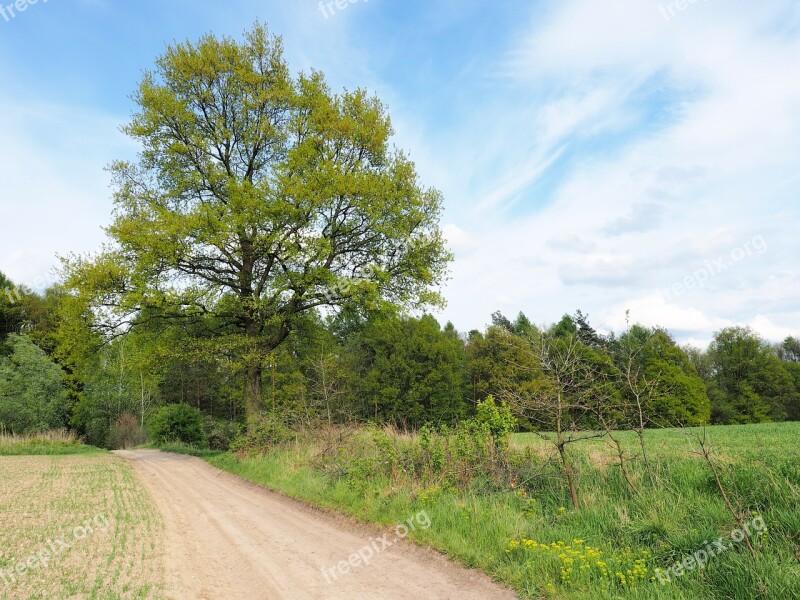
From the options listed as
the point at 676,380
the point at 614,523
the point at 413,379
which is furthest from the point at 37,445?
the point at 676,380

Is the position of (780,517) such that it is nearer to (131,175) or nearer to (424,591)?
(424,591)

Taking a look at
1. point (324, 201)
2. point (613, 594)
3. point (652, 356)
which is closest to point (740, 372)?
point (652, 356)

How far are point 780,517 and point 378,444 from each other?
25.5 ft

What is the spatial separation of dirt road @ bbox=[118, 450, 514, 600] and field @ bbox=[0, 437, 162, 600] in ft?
1.27

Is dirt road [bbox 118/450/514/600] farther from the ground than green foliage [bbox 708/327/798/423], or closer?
closer

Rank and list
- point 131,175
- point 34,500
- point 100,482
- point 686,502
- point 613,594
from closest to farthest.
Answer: point 613,594
point 686,502
point 34,500
point 100,482
point 131,175

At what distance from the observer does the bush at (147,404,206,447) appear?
34.0 metres

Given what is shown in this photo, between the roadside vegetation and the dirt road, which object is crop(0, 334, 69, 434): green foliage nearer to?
the roadside vegetation

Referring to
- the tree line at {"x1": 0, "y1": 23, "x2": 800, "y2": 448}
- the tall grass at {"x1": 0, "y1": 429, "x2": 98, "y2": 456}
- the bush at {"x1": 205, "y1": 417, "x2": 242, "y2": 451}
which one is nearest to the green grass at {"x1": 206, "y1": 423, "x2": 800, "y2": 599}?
the tree line at {"x1": 0, "y1": 23, "x2": 800, "y2": 448}

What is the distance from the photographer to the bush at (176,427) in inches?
1337

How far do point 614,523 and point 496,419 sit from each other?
12.1 feet

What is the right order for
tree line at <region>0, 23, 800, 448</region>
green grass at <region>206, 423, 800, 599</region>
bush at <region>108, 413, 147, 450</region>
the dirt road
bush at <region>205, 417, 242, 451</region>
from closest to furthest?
green grass at <region>206, 423, 800, 599</region>, the dirt road, tree line at <region>0, 23, 800, 448</region>, bush at <region>205, 417, 242, 451</region>, bush at <region>108, 413, 147, 450</region>

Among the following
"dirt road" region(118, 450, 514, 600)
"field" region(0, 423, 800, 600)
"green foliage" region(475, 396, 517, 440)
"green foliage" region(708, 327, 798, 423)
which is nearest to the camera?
"field" region(0, 423, 800, 600)

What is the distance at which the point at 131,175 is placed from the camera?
19.8 metres
